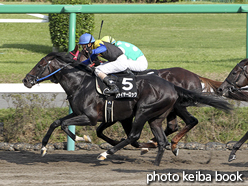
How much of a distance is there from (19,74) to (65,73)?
543 centimetres

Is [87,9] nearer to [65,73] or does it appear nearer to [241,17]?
[65,73]

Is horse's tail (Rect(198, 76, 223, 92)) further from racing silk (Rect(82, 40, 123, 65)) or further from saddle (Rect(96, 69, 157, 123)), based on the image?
racing silk (Rect(82, 40, 123, 65))

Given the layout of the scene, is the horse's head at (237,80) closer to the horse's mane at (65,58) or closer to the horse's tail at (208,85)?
the horse's tail at (208,85)

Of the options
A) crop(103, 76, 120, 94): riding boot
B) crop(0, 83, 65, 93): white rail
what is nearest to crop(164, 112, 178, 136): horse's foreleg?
crop(103, 76, 120, 94): riding boot

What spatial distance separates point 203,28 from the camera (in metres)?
20.5

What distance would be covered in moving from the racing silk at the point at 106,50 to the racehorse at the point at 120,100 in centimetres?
41

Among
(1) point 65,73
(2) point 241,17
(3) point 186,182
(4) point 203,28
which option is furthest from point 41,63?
(2) point 241,17

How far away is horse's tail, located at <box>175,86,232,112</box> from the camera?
558 cm

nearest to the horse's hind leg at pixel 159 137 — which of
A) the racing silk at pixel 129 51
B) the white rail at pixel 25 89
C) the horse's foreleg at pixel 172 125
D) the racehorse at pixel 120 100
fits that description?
the racehorse at pixel 120 100

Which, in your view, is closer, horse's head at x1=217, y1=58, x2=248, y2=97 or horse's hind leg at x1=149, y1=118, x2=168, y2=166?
horse's hind leg at x1=149, y1=118, x2=168, y2=166

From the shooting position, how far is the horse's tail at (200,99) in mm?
A: 5578

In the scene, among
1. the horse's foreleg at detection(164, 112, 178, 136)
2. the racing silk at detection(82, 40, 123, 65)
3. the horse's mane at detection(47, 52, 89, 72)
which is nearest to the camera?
the racing silk at detection(82, 40, 123, 65)

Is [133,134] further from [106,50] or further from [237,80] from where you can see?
[237,80]

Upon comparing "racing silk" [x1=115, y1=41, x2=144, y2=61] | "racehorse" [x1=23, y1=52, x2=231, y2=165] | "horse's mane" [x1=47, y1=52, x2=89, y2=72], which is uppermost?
"racing silk" [x1=115, y1=41, x2=144, y2=61]
